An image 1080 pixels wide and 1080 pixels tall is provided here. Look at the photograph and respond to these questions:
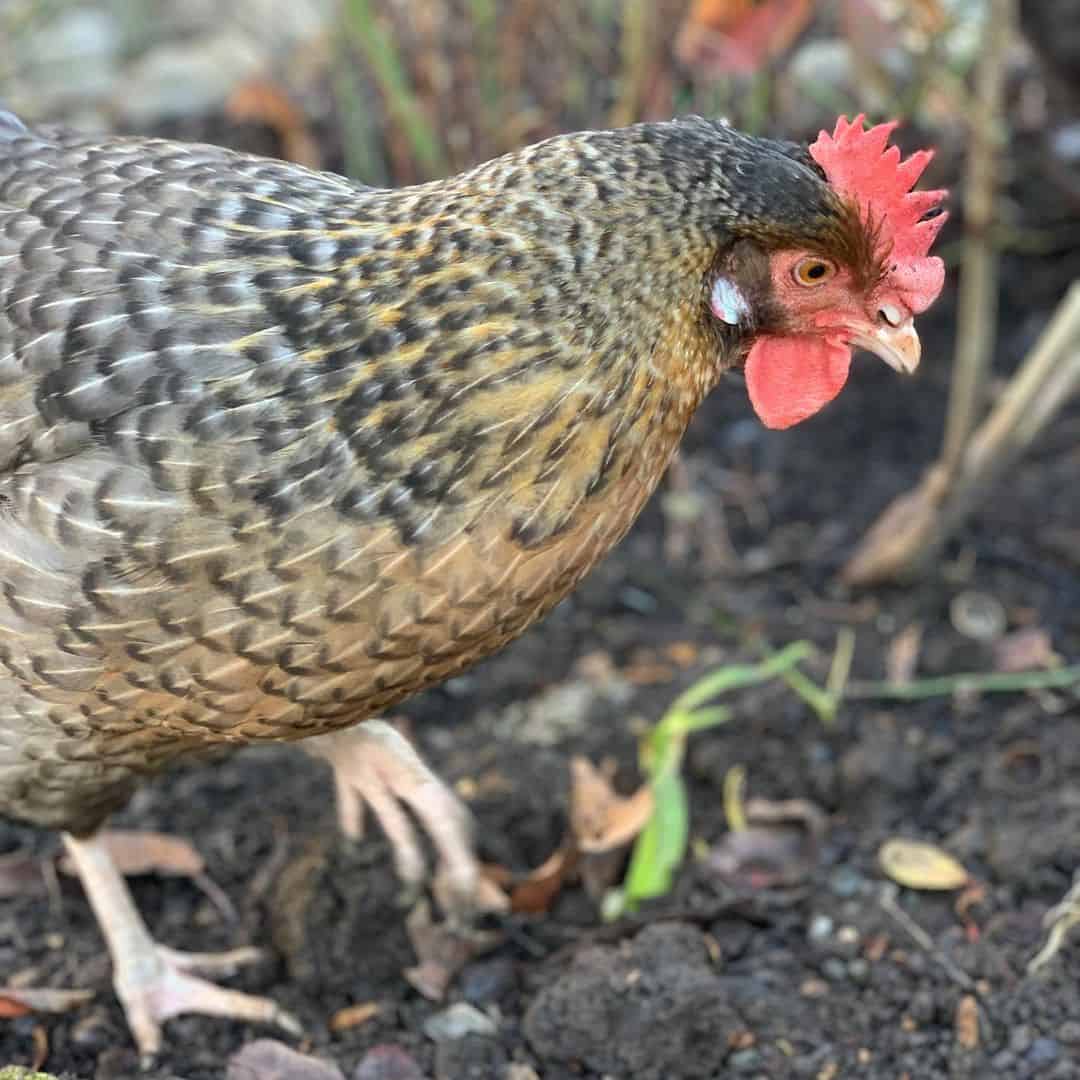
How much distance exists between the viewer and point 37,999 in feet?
8.16

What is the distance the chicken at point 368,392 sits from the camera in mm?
1867

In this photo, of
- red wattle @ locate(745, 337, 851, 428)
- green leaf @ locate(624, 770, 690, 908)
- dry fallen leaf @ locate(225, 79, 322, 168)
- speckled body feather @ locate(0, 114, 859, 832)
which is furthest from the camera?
dry fallen leaf @ locate(225, 79, 322, 168)

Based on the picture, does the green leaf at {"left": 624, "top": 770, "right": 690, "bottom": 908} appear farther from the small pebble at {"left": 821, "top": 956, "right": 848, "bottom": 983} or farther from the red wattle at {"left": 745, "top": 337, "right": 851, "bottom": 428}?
the red wattle at {"left": 745, "top": 337, "right": 851, "bottom": 428}

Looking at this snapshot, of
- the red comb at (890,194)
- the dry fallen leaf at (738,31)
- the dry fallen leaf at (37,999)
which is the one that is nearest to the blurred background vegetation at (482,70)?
Result: the dry fallen leaf at (738,31)

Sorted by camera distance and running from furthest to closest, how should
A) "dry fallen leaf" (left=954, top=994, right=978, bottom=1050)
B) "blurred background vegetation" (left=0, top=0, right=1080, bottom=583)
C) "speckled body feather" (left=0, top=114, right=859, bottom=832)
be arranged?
1. "blurred background vegetation" (left=0, top=0, right=1080, bottom=583)
2. "dry fallen leaf" (left=954, top=994, right=978, bottom=1050)
3. "speckled body feather" (left=0, top=114, right=859, bottom=832)

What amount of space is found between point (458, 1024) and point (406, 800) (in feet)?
1.22

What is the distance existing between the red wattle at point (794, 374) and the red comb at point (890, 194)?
5.1 inches

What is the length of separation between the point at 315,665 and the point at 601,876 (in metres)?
1.04

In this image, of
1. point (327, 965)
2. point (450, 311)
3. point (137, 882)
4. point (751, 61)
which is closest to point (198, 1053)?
point (327, 965)

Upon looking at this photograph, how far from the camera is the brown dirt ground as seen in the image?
2412 mm

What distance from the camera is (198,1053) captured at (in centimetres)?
245

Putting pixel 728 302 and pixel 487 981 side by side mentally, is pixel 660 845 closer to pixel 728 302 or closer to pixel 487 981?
pixel 487 981

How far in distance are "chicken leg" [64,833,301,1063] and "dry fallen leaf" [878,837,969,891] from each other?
3.53 ft

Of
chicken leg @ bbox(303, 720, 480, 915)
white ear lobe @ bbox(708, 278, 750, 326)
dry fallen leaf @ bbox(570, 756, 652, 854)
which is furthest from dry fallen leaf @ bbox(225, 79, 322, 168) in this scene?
white ear lobe @ bbox(708, 278, 750, 326)
